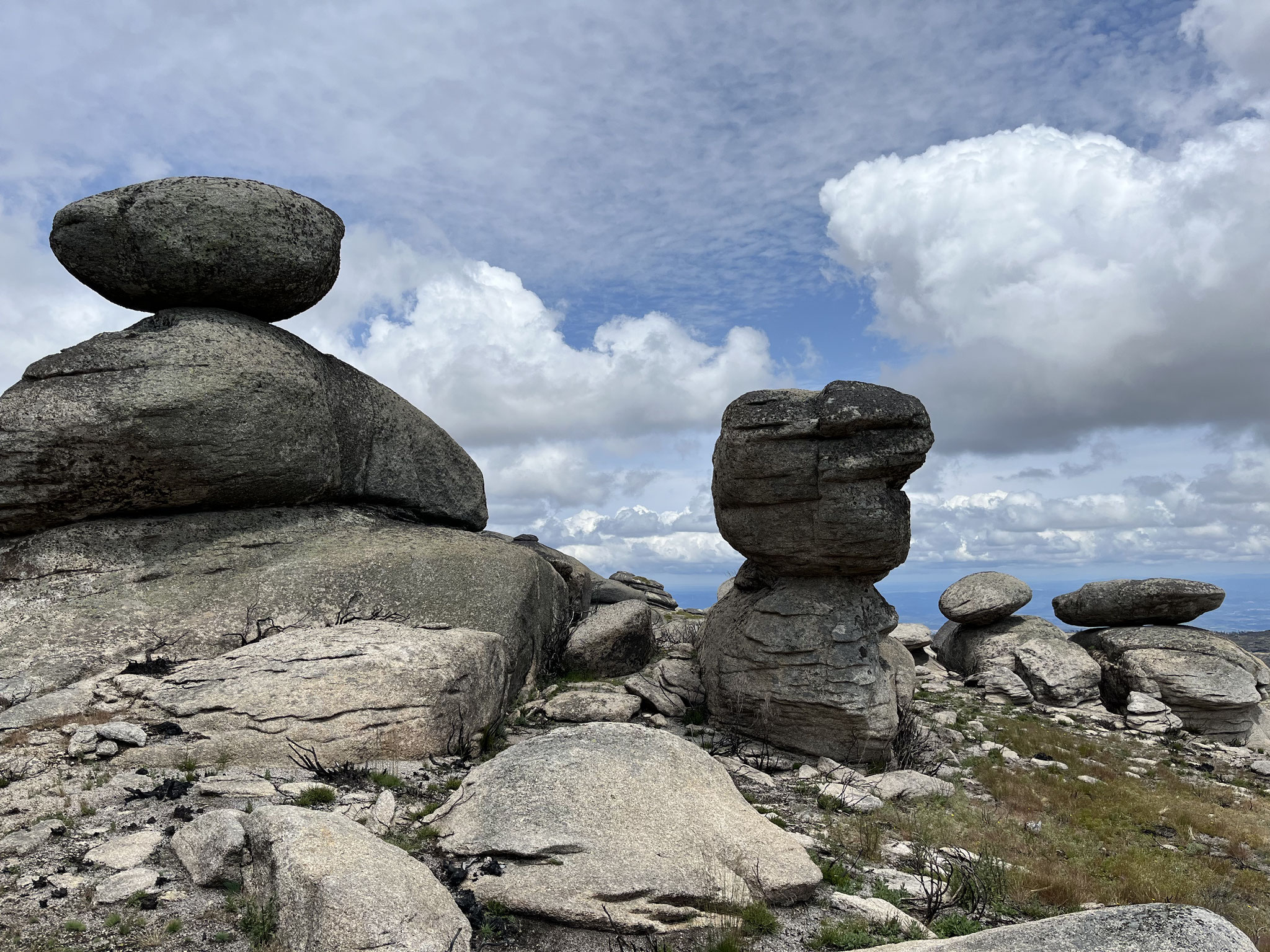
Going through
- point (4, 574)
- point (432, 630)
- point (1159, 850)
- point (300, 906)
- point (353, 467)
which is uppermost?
point (353, 467)

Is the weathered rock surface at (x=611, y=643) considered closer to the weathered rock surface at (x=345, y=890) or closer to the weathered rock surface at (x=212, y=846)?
the weathered rock surface at (x=212, y=846)

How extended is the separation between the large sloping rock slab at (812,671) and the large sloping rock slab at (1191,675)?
12.6 meters

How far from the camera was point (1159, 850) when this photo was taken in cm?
1305

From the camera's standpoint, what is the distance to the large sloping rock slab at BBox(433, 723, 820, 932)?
7809mm

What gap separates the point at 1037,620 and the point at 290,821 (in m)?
26.4

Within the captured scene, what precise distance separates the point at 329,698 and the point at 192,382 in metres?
7.20

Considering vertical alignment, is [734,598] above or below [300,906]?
above

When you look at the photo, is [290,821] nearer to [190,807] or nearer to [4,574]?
[190,807]

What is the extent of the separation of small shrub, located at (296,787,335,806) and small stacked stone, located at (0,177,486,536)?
825 cm

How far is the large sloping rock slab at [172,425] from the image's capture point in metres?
14.9

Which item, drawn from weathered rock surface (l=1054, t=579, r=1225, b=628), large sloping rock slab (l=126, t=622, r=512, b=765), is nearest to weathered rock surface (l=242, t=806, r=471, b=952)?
large sloping rock slab (l=126, t=622, r=512, b=765)

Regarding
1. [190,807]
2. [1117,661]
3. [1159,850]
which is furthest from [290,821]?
[1117,661]

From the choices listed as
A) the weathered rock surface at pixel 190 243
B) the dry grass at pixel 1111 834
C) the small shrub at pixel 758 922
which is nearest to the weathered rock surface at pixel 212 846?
the small shrub at pixel 758 922

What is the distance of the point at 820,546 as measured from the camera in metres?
16.1
